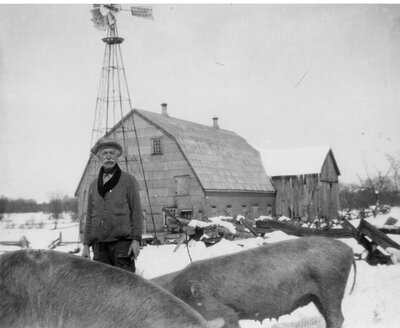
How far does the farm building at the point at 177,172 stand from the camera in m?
22.3

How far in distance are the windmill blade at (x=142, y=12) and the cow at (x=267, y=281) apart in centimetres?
453

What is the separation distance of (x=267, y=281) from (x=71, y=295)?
2.71m

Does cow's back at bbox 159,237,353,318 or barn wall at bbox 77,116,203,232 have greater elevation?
barn wall at bbox 77,116,203,232

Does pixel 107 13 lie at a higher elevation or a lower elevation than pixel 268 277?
higher

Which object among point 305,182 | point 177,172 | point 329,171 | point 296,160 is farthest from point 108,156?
point 329,171

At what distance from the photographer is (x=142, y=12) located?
Result: 775 centimetres

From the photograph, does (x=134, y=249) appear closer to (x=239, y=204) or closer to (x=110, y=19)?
(x=110, y=19)

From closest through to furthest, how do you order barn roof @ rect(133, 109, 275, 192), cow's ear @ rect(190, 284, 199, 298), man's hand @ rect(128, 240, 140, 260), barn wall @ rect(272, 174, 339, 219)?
cow's ear @ rect(190, 284, 199, 298), man's hand @ rect(128, 240, 140, 260), barn roof @ rect(133, 109, 275, 192), barn wall @ rect(272, 174, 339, 219)

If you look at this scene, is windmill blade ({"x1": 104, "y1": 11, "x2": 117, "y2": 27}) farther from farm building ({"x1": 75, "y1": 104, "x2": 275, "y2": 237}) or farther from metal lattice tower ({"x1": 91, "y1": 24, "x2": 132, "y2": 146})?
farm building ({"x1": 75, "y1": 104, "x2": 275, "y2": 237})

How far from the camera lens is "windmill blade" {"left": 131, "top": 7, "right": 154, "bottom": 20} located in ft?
24.6

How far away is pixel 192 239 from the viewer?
12.6 meters

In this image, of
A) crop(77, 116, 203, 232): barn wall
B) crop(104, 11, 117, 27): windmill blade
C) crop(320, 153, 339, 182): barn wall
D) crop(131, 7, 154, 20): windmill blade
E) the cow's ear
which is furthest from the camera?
crop(320, 153, 339, 182): barn wall

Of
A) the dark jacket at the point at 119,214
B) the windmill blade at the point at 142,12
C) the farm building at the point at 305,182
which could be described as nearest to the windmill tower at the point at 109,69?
the windmill blade at the point at 142,12

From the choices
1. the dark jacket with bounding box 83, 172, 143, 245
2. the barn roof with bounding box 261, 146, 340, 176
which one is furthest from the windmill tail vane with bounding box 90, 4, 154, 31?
the barn roof with bounding box 261, 146, 340, 176
